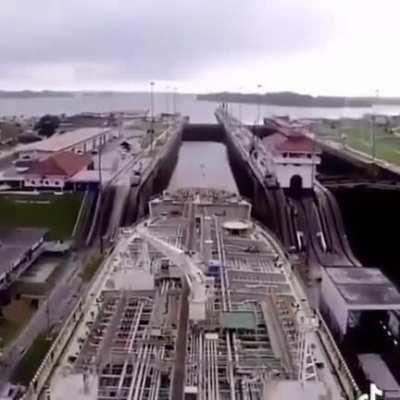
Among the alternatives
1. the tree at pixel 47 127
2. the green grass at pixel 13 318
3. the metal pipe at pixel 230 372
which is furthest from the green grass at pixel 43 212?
the tree at pixel 47 127

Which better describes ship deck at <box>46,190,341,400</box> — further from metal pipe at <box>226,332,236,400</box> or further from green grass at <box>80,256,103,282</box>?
green grass at <box>80,256,103,282</box>

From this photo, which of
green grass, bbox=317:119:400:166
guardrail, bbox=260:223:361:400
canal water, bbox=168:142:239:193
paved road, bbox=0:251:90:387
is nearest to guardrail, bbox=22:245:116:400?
paved road, bbox=0:251:90:387

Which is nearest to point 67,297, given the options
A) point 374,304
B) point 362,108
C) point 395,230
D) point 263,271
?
point 263,271

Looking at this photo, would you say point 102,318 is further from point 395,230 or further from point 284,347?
point 395,230

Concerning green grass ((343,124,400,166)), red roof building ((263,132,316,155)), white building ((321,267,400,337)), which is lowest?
white building ((321,267,400,337))

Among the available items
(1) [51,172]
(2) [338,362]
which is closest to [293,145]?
(1) [51,172]

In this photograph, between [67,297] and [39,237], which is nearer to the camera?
[67,297]
